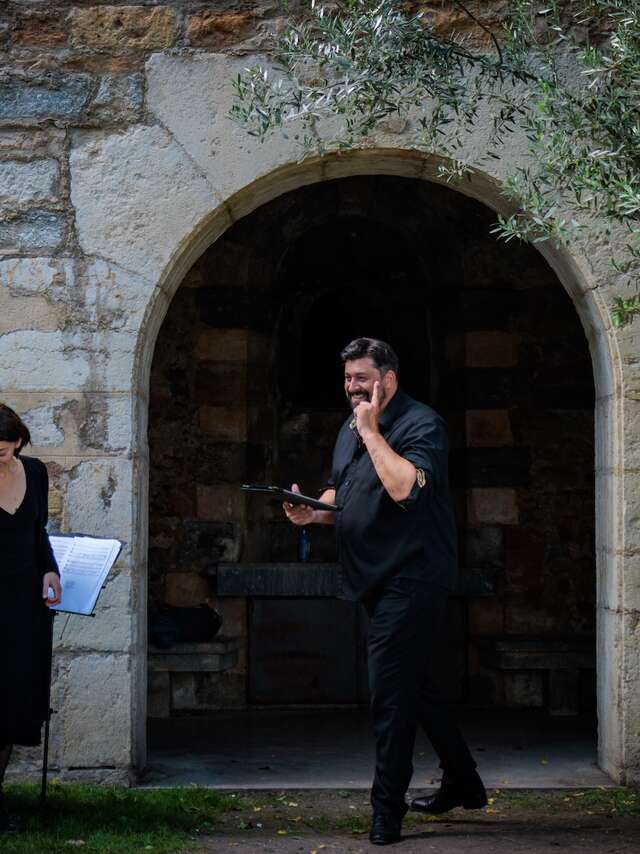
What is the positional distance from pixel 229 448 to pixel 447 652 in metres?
1.89

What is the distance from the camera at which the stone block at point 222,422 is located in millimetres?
8211

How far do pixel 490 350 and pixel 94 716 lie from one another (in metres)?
3.93

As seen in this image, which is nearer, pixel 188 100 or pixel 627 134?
pixel 627 134

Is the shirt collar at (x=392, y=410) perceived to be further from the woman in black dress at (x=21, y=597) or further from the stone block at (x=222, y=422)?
the stone block at (x=222, y=422)

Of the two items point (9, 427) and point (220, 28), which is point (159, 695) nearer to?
point (9, 427)

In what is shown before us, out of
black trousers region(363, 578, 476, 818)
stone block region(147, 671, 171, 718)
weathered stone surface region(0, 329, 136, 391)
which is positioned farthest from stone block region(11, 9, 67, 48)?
stone block region(147, 671, 171, 718)

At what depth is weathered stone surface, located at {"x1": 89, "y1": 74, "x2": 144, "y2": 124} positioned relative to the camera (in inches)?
219

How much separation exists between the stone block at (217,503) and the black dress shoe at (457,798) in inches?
140

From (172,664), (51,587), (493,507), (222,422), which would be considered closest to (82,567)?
(51,587)

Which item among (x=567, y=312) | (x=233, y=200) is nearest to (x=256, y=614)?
(x=567, y=312)

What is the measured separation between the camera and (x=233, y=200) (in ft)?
18.3

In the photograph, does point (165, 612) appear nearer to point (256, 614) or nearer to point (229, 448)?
point (256, 614)

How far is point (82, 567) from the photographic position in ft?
15.6

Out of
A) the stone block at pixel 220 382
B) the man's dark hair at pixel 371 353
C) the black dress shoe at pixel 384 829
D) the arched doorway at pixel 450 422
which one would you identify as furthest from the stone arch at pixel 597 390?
the stone block at pixel 220 382
